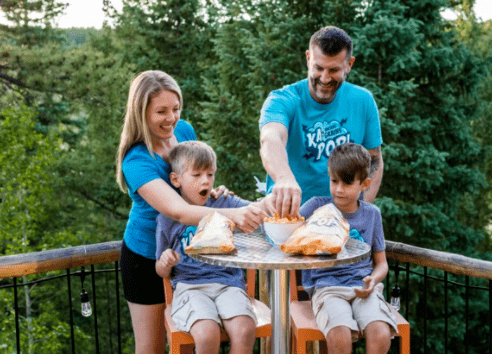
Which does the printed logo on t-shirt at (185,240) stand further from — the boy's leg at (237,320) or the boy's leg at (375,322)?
the boy's leg at (375,322)

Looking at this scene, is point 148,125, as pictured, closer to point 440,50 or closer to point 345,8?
point 345,8

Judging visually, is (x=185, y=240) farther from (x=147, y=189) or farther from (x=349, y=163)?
(x=349, y=163)

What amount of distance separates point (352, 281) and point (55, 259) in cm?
137

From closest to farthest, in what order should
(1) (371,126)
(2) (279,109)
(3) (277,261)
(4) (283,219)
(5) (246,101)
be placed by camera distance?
(3) (277,261), (4) (283,219), (2) (279,109), (1) (371,126), (5) (246,101)

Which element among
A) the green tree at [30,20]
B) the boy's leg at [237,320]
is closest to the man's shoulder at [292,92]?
the boy's leg at [237,320]

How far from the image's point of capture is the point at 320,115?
242 centimetres

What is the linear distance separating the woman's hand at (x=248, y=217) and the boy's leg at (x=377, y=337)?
57cm

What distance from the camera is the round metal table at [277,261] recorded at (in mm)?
1631

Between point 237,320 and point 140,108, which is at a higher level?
point 140,108

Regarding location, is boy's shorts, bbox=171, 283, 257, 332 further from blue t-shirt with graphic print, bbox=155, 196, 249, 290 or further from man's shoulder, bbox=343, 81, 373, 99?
man's shoulder, bbox=343, 81, 373, 99

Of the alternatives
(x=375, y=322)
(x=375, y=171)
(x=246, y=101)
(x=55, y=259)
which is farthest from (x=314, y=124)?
(x=246, y=101)

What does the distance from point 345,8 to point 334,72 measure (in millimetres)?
7234

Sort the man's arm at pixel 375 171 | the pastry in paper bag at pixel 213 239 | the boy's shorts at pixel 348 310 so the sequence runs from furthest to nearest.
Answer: the man's arm at pixel 375 171
the boy's shorts at pixel 348 310
the pastry in paper bag at pixel 213 239

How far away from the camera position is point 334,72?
2.32m
